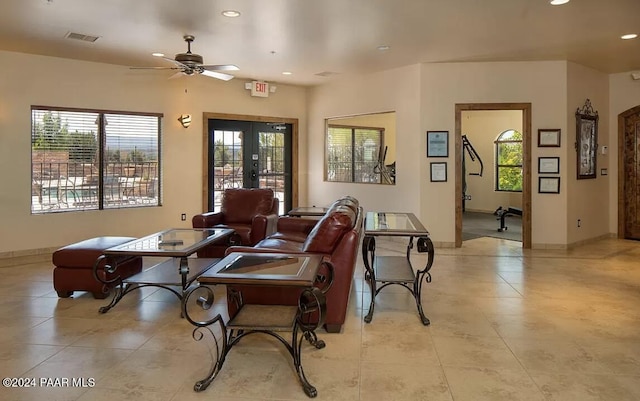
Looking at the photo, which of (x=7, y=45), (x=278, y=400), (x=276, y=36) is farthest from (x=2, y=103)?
(x=278, y=400)

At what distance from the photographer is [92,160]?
22.0 ft

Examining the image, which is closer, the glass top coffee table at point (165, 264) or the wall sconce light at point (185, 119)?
the glass top coffee table at point (165, 264)

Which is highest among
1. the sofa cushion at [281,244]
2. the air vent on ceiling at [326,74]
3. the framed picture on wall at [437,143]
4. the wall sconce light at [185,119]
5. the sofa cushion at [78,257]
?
the air vent on ceiling at [326,74]

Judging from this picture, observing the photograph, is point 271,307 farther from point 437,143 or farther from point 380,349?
point 437,143

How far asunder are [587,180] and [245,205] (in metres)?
5.38

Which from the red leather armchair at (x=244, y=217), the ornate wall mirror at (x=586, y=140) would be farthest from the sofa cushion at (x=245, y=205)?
the ornate wall mirror at (x=586, y=140)

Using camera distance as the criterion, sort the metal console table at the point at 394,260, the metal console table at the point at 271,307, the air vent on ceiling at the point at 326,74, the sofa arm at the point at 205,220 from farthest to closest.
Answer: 1. the air vent on ceiling at the point at 326,74
2. the sofa arm at the point at 205,220
3. the metal console table at the point at 394,260
4. the metal console table at the point at 271,307

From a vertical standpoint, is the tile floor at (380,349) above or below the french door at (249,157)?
below

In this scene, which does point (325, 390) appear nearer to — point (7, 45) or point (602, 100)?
point (7, 45)

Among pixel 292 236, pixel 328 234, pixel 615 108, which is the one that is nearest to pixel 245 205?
pixel 292 236

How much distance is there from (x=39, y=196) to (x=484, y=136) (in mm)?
9777

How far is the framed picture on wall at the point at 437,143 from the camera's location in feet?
22.0

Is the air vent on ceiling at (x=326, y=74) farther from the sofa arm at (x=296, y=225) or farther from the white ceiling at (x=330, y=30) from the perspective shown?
the sofa arm at (x=296, y=225)

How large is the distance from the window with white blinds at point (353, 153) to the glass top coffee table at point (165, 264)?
13.6 ft
